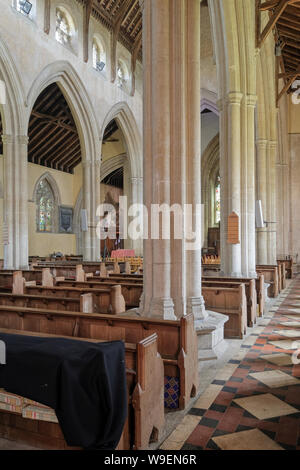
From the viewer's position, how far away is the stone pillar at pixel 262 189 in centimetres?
1391

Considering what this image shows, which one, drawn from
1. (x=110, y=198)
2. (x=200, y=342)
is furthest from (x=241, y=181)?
(x=110, y=198)

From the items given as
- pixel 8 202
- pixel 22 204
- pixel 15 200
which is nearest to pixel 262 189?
pixel 22 204

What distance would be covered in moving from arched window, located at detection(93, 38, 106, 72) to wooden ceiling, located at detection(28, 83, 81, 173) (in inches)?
85.5

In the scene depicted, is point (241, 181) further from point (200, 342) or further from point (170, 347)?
point (170, 347)

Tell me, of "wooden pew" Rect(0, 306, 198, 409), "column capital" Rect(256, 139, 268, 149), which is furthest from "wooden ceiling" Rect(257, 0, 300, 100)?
"wooden pew" Rect(0, 306, 198, 409)

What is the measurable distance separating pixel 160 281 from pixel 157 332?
1.43m

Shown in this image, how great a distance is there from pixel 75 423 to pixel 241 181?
7979 millimetres

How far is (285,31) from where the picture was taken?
1547cm

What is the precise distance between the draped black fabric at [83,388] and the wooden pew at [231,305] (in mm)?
Answer: 3912

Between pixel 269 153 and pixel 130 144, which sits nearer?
pixel 269 153

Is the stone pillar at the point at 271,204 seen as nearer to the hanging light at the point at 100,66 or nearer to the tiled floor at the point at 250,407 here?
the hanging light at the point at 100,66

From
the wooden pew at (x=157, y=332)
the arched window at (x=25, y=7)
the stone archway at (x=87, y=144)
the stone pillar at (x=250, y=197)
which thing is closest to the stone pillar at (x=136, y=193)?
the stone archway at (x=87, y=144)

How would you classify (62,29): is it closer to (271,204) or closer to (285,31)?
(285,31)

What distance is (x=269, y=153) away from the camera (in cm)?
1440
